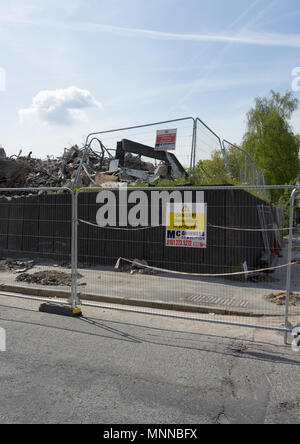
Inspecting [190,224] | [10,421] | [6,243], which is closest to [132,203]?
[190,224]

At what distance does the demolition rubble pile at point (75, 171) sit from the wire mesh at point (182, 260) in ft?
9.02

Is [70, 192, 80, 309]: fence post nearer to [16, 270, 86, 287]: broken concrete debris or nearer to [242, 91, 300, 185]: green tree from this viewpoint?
[16, 270, 86, 287]: broken concrete debris

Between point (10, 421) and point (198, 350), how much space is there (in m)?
2.65

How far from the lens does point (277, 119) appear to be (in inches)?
1425

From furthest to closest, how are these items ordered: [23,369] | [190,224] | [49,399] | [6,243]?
[6,243], [190,224], [23,369], [49,399]

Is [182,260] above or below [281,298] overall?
above

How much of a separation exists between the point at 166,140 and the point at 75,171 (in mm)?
6324

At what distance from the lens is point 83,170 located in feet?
51.9

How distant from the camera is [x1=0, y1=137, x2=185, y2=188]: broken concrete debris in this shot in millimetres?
14410

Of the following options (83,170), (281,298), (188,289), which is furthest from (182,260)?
(83,170)

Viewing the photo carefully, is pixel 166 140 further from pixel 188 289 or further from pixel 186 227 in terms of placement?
pixel 188 289
